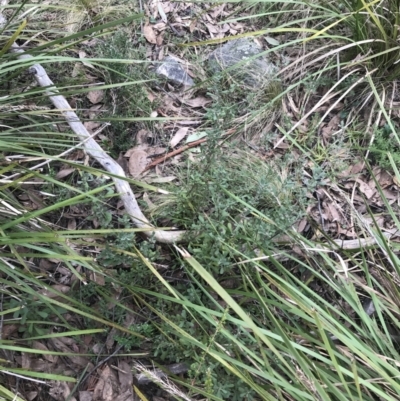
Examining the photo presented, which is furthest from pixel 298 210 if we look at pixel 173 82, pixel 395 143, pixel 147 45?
pixel 147 45

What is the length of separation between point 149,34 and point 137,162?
887 mm

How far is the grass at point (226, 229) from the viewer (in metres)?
1.82

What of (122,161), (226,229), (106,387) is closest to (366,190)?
(226,229)

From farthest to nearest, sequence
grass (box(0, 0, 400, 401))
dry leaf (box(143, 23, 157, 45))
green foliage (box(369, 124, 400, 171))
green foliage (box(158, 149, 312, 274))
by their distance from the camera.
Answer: dry leaf (box(143, 23, 157, 45)) → green foliage (box(369, 124, 400, 171)) → green foliage (box(158, 149, 312, 274)) → grass (box(0, 0, 400, 401))

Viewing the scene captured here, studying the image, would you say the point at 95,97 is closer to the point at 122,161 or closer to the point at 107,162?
the point at 122,161

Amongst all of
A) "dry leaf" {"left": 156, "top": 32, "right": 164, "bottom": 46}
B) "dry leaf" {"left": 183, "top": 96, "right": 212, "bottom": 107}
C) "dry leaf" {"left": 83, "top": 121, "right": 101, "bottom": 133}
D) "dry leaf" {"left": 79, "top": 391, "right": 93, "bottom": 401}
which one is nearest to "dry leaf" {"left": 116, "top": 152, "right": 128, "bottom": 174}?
"dry leaf" {"left": 83, "top": 121, "right": 101, "bottom": 133}

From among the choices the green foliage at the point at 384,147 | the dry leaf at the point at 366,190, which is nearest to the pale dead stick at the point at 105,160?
the dry leaf at the point at 366,190

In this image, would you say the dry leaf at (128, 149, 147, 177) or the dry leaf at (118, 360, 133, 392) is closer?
the dry leaf at (118, 360, 133, 392)

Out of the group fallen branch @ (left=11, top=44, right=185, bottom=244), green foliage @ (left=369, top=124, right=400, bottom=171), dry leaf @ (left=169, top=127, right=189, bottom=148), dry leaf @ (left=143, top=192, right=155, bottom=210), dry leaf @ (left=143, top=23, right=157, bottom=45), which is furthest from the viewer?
dry leaf @ (left=143, top=23, right=157, bottom=45)

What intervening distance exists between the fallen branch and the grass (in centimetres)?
6

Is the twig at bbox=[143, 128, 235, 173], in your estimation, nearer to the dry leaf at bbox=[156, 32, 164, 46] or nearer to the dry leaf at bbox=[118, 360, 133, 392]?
the dry leaf at bbox=[156, 32, 164, 46]

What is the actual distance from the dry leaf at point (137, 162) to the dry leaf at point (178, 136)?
0.55 feet

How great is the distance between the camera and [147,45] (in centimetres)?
289

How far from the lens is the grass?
71.6 inches
